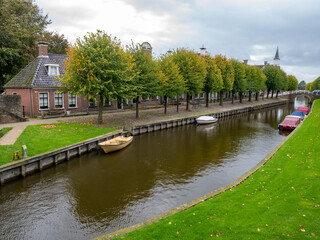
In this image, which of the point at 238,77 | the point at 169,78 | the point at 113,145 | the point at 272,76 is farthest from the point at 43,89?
the point at 272,76

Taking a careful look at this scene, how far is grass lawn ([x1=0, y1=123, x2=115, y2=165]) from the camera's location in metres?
19.7

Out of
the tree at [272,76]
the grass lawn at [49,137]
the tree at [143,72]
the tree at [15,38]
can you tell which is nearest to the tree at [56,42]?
the tree at [15,38]

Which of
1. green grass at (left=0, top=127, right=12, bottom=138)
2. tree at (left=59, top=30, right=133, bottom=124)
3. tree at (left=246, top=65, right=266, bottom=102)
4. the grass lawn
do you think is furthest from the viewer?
tree at (left=246, top=65, right=266, bottom=102)

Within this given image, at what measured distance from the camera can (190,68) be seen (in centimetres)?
4700

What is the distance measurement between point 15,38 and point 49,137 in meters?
26.5

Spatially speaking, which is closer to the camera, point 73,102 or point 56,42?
point 73,102

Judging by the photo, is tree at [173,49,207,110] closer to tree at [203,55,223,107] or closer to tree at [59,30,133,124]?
tree at [203,55,223,107]

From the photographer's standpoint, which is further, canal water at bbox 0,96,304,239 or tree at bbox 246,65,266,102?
tree at bbox 246,65,266,102

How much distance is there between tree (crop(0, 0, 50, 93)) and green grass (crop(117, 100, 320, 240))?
1555 inches

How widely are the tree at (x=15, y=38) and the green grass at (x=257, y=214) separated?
39.5 meters

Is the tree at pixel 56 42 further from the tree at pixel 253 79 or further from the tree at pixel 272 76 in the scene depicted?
the tree at pixel 272 76

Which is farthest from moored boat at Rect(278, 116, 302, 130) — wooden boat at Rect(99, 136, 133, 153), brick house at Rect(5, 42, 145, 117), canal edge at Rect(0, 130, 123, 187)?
canal edge at Rect(0, 130, 123, 187)

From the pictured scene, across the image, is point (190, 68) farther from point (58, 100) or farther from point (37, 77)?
point (37, 77)

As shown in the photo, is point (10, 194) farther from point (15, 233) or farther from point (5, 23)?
point (5, 23)
